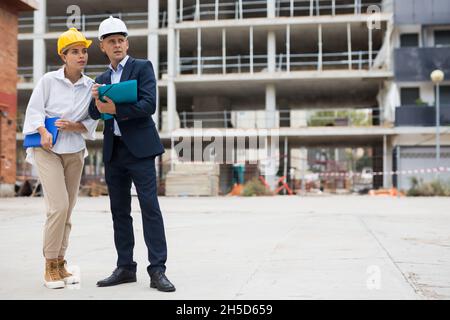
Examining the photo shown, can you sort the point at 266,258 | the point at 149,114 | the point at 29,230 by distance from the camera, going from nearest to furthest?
the point at 149,114 → the point at 266,258 → the point at 29,230

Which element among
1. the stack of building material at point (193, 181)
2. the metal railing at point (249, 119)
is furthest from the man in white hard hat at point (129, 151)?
the metal railing at point (249, 119)

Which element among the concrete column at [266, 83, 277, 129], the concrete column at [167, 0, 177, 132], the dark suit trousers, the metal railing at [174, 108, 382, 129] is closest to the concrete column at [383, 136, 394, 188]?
the metal railing at [174, 108, 382, 129]

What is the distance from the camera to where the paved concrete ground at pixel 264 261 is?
365 cm

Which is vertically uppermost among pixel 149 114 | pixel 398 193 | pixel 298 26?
pixel 298 26

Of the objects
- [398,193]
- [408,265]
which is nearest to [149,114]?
[408,265]

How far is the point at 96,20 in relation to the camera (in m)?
36.9

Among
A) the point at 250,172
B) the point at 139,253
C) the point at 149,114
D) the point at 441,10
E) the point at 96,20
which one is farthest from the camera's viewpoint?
the point at 96,20

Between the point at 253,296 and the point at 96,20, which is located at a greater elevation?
the point at 96,20

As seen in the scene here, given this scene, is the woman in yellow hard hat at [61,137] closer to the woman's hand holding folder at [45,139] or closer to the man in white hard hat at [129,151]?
the woman's hand holding folder at [45,139]

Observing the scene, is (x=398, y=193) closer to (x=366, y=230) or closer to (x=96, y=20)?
(x=366, y=230)

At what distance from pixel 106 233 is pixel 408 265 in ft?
13.9

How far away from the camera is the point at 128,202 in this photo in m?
4.24

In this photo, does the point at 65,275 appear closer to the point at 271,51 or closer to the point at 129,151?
the point at 129,151

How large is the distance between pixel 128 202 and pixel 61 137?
64 centimetres
